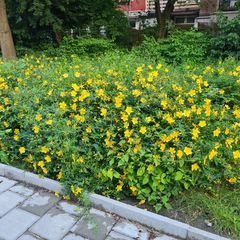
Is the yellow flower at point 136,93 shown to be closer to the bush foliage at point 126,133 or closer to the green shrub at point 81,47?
the bush foliage at point 126,133

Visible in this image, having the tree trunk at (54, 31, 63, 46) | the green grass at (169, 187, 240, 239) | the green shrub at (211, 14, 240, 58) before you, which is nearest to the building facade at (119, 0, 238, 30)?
the tree trunk at (54, 31, 63, 46)

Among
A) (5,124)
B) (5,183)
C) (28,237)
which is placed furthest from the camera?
(5,124)

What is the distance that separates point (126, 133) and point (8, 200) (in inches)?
50.1

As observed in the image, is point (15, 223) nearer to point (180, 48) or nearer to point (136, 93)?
point (136, 93)

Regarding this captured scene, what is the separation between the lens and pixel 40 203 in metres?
2.51

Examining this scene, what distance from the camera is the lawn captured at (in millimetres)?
2420

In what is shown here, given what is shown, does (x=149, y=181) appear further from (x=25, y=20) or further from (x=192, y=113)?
(x=25, y=20)

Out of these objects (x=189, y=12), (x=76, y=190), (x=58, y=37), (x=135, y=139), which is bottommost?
(x=76, y=190)

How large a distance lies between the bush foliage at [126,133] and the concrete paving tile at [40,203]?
204mm

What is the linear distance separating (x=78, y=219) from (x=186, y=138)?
1.23 metres

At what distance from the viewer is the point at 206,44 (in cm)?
788

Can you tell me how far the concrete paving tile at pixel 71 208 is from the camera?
239 centimetres

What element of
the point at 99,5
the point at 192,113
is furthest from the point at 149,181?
the point at 99,5

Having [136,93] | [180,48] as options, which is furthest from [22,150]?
[180,48]
